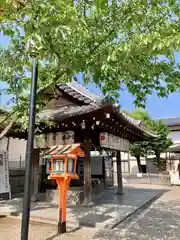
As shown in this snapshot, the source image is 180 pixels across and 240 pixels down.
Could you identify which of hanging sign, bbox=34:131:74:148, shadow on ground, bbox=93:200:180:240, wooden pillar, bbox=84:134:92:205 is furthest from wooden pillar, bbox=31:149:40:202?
shadow on ground, bbox=93:200:180:240

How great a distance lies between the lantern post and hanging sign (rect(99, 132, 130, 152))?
332 centimetres

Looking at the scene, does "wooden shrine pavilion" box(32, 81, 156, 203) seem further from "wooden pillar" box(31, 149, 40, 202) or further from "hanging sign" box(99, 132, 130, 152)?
"wooden pillar" box(31, 149, 40, 202)

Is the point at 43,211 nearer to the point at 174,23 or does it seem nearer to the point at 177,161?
the point at 174,23

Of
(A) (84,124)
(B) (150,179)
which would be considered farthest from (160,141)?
(A) (84,124)

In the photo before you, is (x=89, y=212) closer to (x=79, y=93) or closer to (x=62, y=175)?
(x=62, y=175)

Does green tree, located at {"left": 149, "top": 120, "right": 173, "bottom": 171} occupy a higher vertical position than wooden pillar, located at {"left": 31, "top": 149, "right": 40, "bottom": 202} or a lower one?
higher

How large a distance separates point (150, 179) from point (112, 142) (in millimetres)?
9822

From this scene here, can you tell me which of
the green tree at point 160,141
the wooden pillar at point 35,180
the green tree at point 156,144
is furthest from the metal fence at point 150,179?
the wooden pillar at point 35,180

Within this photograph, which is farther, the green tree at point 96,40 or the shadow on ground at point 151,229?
the shadow on ground at point 151,229

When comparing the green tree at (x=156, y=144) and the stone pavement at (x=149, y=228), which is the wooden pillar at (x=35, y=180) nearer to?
the stone pavement at (x=149, y=228)

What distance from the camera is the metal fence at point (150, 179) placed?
1747cm

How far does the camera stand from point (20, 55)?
13.4 feet

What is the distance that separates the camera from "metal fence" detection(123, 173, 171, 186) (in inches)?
688

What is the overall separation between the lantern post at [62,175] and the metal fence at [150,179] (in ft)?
44.1
